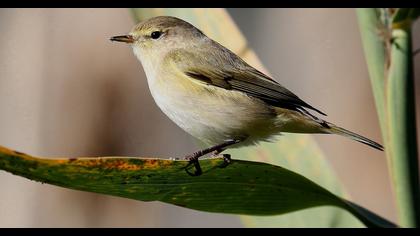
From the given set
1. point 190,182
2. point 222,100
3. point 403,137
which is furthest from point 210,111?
point 403,137

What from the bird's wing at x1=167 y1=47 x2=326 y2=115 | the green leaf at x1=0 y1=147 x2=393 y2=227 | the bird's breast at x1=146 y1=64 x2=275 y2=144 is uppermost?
the bird's wing at x1=167 y1=47 x2=326 y2=115

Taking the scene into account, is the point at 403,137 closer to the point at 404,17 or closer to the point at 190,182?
the point at 404,17

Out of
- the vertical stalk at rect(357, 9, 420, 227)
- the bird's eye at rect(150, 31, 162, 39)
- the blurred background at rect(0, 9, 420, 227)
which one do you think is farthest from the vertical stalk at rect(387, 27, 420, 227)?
the blurred background at rect(0, 9, 420, 227)

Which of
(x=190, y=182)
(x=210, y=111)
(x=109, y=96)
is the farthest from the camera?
(x=109, y=96)

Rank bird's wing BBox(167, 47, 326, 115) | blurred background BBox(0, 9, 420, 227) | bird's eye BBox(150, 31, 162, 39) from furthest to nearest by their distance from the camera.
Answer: blurred background BBox(0, 9, 420, 227), bird's eye BBox(150, 31, 162, 39), bird's wing BBox(167, 47, 326, 115)

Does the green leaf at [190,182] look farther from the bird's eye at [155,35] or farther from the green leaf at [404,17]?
the bird's eye at [155,35]

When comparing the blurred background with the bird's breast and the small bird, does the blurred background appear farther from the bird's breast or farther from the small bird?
the bird's breast
